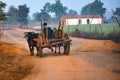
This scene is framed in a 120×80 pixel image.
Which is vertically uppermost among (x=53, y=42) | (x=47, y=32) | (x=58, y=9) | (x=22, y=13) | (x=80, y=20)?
(x=58, y=9)

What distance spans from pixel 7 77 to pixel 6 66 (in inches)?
103

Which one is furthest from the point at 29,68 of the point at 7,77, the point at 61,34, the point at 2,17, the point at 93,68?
the point at 2,17

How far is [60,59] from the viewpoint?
15.8 m

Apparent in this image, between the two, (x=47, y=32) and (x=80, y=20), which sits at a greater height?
(x=80, y=20)

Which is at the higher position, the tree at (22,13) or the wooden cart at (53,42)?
the tree at (22,13)

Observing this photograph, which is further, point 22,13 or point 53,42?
point 22,13

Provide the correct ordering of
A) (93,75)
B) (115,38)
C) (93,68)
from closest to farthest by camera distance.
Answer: (93,75) → (93,68) → (115,38)

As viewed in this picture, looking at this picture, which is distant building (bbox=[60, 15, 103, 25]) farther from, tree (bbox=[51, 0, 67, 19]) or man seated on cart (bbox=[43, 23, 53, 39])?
man seated on cart (bbox=[43, 23, 53, 39])

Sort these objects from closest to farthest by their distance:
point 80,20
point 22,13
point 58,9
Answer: point 80,20
point 22,13
point 58,9

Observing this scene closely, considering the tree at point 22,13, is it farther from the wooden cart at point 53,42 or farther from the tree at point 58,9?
the wooden cart at point 53,42

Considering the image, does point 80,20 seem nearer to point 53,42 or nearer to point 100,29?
point 100,29

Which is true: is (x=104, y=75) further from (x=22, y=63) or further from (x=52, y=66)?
(x=22, y=63)

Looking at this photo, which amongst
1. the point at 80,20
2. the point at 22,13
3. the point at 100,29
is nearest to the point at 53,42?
the point at 100,29

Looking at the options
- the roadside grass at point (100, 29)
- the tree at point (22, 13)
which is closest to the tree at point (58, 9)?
the tree at point (22, 13)
